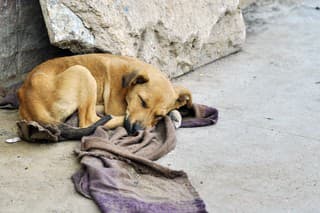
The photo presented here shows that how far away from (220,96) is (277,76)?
1115mm

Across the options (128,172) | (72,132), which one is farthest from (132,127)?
(128,172)

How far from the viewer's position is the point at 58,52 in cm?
723

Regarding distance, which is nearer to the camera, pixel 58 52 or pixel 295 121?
pixel 295 121

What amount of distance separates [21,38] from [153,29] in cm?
148

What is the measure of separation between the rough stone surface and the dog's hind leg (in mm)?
1085

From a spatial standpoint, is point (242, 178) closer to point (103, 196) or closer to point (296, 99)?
point (103, 196)

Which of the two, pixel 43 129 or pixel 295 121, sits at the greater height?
pixel 43 129

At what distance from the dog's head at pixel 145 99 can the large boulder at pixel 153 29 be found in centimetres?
78

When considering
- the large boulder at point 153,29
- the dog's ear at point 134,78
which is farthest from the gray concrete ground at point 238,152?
the dog's ear at point 134,78

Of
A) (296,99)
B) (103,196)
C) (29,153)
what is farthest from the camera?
(296,99)

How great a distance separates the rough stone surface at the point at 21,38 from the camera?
22.2ft

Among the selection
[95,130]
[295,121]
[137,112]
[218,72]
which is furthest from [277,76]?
[95,130]

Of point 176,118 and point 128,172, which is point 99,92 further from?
point 128,172

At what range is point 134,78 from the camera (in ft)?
20.2
